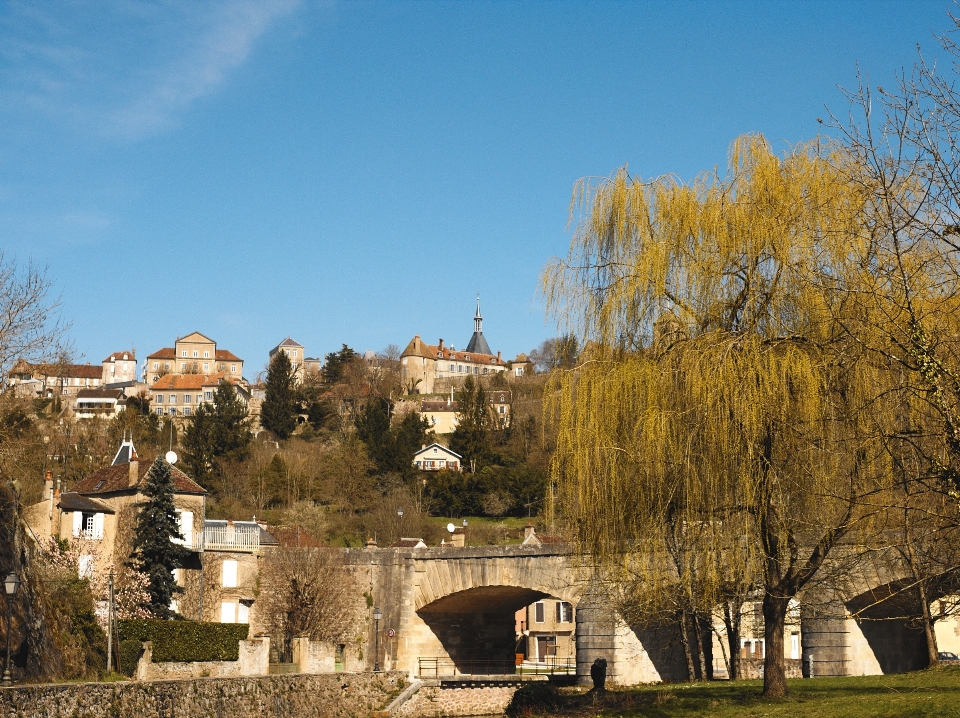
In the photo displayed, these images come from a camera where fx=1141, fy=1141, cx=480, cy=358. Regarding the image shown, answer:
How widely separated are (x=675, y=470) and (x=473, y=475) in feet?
176

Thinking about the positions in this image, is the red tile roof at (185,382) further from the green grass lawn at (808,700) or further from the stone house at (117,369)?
the green grass lawn at (808,700)

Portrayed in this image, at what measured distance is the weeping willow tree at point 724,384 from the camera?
555 inches

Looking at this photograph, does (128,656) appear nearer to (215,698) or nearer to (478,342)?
(215,698)

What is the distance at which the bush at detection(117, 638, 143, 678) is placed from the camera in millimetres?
26188

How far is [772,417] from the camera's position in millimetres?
14195

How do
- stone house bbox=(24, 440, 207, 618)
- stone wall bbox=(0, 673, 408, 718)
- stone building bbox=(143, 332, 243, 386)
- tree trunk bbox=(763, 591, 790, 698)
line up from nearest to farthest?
tree trunk bbox=(763, 591, 790, 698)
stone wall bbox=(0, 673, 408, 718)
stone house bbox=(24, 440, 207, 618)
stone building bbox=(143, 332, 243, 386)

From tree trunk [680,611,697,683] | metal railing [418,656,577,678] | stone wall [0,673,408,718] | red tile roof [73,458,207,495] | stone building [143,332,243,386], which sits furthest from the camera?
stone building [143,332,243,386]

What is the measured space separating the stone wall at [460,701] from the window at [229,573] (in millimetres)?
9389

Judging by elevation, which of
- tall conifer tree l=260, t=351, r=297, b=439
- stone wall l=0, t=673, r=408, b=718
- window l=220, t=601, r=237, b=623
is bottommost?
stone wall l=0, t=673, r=408, b=718

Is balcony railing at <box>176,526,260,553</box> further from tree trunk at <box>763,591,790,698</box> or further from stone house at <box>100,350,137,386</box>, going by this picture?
stone house at <box>100,350,137,386</box>

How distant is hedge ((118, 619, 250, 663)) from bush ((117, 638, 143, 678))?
1.52 feet

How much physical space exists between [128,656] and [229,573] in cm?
1094

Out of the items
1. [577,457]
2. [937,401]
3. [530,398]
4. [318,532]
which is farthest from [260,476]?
[937,401]

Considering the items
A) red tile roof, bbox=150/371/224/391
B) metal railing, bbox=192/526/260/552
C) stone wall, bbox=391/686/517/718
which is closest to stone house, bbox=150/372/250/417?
red tile roof, bbox=150/371/224/391
